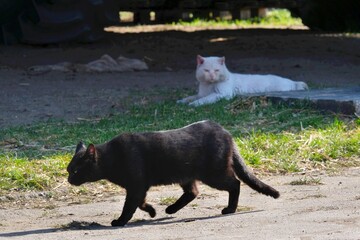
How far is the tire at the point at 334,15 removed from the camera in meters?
20.5

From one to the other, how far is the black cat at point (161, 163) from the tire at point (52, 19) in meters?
10.1

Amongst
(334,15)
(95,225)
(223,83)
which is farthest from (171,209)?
(334,15)

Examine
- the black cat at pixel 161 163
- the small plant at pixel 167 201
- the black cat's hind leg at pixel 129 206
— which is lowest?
the small plant at pixel 167 201

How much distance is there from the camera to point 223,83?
474 inches

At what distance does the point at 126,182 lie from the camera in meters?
6.35

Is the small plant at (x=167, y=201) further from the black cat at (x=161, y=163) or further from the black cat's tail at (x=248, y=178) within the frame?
the black cat's tail at (x=248, y=178)

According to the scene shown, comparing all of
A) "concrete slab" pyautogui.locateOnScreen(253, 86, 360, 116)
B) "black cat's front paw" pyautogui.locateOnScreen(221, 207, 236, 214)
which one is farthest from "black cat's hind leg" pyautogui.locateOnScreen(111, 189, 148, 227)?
"concrete slab" pyautogui.locateOnScreen(253, 86, 360, 116)

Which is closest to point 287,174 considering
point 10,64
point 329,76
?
point 329,76

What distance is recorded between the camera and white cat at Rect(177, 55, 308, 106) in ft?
38.8

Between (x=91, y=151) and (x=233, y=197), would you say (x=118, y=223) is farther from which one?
(x=233, y=197)

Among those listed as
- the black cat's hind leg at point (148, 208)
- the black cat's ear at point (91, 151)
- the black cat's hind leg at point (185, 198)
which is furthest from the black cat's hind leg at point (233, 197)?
the black cat's ear at point (91, 151)

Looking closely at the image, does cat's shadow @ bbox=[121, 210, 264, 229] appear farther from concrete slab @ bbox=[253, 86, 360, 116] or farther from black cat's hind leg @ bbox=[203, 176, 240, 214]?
concrete slab @ bbox=[253, 86, 360, 116]

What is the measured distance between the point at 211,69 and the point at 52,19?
215 inches

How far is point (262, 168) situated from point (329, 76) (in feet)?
20.0
